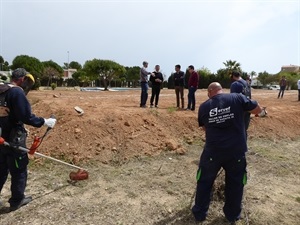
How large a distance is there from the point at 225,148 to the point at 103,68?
24979 millimetres

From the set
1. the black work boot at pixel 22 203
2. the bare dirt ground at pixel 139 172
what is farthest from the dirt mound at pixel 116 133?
the black work boot at pixel 22 203

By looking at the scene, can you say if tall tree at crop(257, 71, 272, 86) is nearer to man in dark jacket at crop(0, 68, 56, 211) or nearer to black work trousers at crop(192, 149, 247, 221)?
black work trousers at crop(192, 149, 247, 221)

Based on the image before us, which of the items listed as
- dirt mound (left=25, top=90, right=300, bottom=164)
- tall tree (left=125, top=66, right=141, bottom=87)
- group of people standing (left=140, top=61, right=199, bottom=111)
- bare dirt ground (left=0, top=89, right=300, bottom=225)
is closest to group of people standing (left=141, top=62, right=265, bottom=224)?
bare dirt ground (left=0, top=89, right=300, bottom=225)

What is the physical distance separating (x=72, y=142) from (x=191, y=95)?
14.0 feet

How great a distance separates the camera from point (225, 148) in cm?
339

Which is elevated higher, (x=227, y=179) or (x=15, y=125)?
(x=15, y=125)

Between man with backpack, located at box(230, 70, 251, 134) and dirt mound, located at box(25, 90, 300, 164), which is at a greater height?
man with backpack, located at box(230, 70, 251, 134)

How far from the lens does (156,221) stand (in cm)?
377

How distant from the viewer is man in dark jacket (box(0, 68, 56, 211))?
3693 mm

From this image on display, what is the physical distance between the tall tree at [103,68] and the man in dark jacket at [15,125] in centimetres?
2311

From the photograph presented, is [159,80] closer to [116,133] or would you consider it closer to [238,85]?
[116,133]

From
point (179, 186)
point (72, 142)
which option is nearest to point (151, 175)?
point (179, 186)

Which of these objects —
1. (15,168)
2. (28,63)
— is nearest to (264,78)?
(28,63)

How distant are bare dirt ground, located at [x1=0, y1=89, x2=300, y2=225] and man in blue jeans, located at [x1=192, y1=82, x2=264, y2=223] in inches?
16.5
